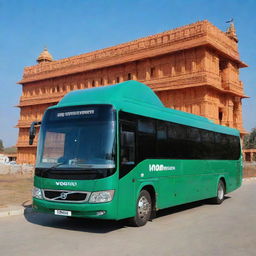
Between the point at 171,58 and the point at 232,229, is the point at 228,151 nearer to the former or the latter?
the point at 232,229

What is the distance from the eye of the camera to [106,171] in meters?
7.01

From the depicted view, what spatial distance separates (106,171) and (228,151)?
8419mm

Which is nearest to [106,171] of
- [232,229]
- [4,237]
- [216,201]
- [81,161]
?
[81,161]

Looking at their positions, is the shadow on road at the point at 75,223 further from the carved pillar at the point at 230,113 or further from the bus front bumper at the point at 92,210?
the carved pillar at the point at 230,113

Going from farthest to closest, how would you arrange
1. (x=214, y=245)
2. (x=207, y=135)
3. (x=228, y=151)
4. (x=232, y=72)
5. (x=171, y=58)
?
(x=232, y=72) < (x=171, y=58) < (x=228, y=151) < (x=207, y=135) < (x=214, y=245)

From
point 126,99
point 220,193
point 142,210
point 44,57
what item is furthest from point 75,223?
point 44,57

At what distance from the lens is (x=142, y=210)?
26.5 ft

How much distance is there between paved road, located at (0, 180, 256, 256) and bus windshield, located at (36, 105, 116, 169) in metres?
1.43

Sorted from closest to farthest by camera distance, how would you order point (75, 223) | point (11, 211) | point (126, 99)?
point (126, 99), point (75, 223), point (11, 211)

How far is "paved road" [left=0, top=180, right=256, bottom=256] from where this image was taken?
19.0 ft

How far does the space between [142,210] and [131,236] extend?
1197 millimetres

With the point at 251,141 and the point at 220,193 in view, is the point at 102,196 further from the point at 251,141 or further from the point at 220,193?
the point at 251,141

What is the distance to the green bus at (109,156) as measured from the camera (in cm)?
709

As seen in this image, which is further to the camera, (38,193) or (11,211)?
(11,211)
